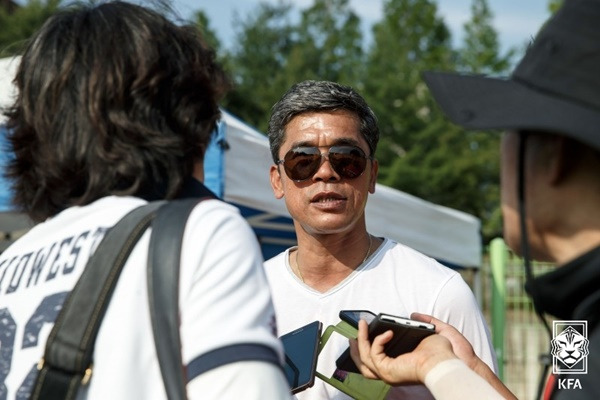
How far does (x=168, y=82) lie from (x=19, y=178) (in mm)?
344

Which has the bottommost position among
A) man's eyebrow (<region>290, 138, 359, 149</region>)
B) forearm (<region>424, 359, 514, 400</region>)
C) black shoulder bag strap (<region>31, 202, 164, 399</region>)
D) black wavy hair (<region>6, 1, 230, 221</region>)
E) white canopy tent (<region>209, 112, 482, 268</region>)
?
white canopy tent (<region>209, 112, 482, 268</region>)

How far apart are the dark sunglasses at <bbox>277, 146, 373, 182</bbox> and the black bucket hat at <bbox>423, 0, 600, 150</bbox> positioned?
169 cm

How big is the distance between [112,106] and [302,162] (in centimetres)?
177

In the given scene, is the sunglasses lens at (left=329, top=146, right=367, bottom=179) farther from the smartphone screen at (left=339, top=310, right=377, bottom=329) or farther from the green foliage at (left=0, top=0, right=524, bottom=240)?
the green foliage at (left=0, top=0, right=524, bottom=240)

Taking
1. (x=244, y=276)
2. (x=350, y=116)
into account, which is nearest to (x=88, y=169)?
(x=244, y=276)

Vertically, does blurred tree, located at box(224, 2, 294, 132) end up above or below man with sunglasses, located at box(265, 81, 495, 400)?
below

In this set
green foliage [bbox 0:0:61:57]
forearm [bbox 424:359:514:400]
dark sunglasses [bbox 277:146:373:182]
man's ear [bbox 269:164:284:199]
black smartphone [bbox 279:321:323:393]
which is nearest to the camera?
forearm [bbox 424:359:514:400]

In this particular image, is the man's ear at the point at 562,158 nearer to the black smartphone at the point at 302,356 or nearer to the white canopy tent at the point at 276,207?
the white canopy tent at the point at 276,207

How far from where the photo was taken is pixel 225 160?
4.45 metres

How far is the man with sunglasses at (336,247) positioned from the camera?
2846 mm

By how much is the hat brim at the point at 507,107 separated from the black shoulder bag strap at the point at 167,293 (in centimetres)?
48

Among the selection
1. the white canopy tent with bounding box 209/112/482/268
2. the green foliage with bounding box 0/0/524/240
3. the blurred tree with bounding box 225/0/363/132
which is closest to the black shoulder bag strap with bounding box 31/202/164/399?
the white canopy tent with bounding box 209/112/482/268

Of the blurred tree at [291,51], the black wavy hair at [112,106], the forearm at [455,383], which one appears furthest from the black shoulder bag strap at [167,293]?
the blurred tree at [291,51]

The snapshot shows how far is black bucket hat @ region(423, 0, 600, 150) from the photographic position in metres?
1.38
